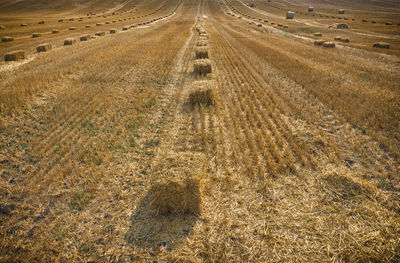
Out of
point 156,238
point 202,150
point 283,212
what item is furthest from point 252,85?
point 156,238

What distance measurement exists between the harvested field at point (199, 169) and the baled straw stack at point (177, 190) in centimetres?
3

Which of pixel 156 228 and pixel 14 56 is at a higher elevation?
pixel 14 56

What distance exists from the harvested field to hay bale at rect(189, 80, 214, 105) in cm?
5

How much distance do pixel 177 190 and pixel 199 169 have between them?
77 centimetres

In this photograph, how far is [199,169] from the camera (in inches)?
196

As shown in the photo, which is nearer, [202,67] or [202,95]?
[202,95]

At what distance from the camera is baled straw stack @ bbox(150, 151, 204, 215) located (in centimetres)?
461

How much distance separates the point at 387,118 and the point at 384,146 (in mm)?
2496

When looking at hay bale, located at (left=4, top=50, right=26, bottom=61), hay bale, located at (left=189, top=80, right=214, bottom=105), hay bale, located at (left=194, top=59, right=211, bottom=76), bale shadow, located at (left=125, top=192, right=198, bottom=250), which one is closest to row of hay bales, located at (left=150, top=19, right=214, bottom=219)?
bale shadow, located at (left=125, top=192, right=198, bottom=250)

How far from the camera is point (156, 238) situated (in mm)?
4273

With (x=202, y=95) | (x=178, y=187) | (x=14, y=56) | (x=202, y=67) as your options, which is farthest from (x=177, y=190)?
(x=14, y=56)

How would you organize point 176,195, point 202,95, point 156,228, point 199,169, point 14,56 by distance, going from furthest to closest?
1. point 14,56
2. point 202,95
3. point 199,169
4. point 176,195
5. point 156,228

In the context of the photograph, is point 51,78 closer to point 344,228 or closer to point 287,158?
point 287,158

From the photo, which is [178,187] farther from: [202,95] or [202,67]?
[202,67]
